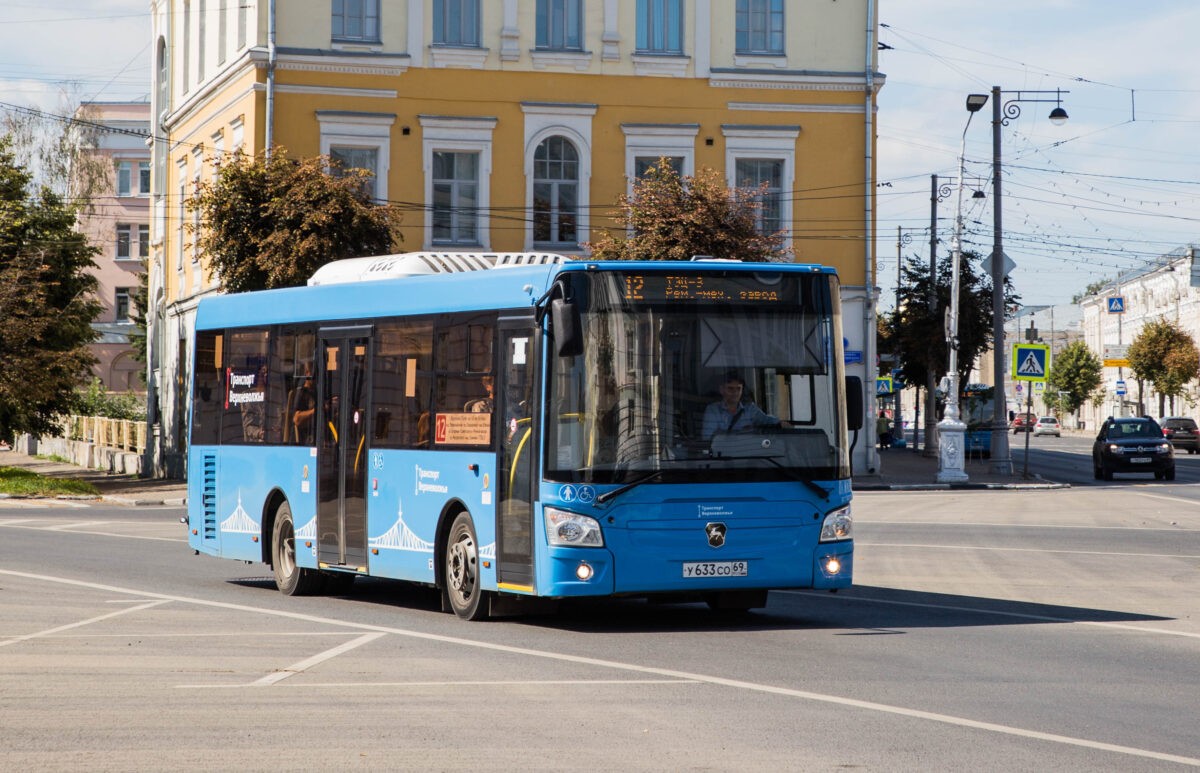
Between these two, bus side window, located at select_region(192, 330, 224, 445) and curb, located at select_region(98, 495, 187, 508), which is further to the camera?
curb, located at select_region(98, 495, 187, 508)

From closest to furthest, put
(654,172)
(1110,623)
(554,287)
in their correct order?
(554,287)
(1110,623)
(654,172)

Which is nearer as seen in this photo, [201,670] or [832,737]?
[832,737]

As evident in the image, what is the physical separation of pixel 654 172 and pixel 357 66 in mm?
7698

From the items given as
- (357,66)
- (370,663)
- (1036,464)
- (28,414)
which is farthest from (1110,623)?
(1036,464)

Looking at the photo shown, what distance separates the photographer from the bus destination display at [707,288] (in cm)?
1331

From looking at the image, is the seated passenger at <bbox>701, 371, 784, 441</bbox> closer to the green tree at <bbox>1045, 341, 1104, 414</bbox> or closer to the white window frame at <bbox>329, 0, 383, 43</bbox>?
the white window frame at <bbox>329, 0, 383, 43</bbox>

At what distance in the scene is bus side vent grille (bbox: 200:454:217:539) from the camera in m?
18.7

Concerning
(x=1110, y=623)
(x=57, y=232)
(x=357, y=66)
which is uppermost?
(x=357, y=66)

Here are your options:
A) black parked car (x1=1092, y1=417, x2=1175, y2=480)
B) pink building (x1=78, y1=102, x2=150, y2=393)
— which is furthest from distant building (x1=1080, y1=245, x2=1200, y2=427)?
pink building (x1=78, y1=102, x2=150, y2=393)

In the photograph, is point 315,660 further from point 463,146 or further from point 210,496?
point 463,146

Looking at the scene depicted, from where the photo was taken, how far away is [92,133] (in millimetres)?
73312

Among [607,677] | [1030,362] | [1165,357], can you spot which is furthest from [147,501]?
[1165,357]

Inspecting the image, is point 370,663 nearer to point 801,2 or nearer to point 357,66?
point 357,66

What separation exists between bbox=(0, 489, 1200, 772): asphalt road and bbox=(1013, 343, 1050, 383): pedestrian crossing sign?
24.9 meters
